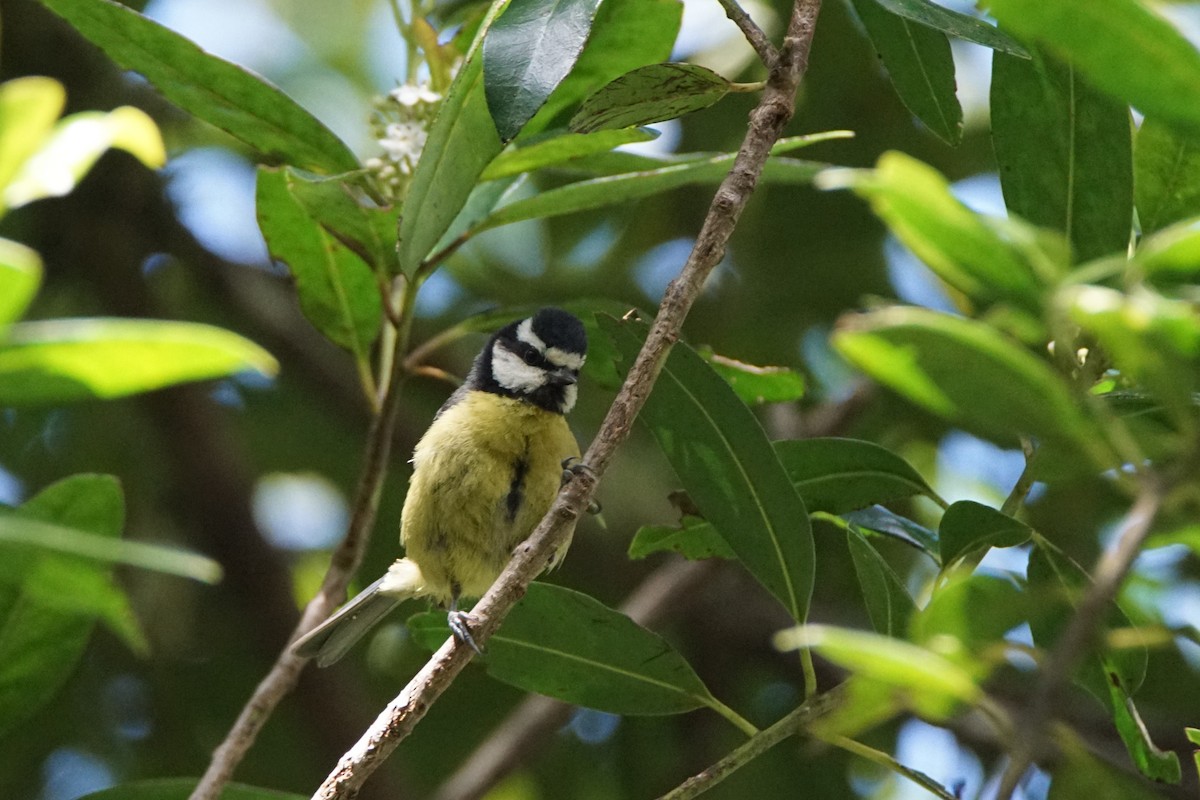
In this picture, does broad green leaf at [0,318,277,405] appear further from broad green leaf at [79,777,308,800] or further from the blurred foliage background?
the blurred foliage background

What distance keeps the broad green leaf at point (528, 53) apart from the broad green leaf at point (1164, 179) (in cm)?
83

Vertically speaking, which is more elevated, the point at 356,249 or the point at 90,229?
Answer: the point at 356,249

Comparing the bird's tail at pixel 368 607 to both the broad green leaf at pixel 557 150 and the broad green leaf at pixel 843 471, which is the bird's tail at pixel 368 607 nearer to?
the broad green leaf at pixel 557 150

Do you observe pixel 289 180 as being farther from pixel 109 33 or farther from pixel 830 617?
pixel 830 617

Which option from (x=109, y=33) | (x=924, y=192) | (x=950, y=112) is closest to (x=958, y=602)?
(x=924, y=192)

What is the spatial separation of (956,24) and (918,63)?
236mm

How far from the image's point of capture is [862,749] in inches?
65.8

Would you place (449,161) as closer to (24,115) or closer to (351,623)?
(24,115)

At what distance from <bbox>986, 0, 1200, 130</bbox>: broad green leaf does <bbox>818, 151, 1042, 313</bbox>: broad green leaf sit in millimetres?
221

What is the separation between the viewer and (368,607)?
10.0 ft

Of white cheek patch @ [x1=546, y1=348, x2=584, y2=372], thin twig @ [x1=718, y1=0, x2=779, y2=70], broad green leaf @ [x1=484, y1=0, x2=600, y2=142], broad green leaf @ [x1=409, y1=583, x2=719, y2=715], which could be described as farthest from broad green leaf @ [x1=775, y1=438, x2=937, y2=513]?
white cheek patch @ [x1=546, y1=348, x2=584, y2=372]

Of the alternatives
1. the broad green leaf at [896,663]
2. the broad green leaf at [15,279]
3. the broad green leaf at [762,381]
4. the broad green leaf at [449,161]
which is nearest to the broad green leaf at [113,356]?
the broad green leaf at [15,279]

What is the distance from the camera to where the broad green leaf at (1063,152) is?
1.80 metres

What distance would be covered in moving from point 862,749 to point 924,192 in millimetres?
965
